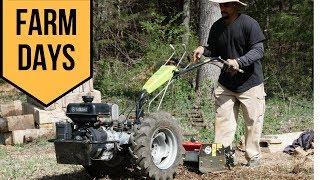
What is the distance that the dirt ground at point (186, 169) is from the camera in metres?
6.02

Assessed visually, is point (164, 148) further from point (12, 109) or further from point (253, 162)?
point (12, 109)

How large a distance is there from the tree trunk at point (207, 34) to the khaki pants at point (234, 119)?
18.0ft

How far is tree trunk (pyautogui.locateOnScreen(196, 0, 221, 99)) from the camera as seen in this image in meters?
12.1

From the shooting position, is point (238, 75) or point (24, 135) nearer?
point (238, 75)

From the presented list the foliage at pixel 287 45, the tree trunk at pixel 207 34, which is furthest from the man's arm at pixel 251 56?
the foliage at pixel 287 45

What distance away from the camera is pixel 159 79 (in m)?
5.85

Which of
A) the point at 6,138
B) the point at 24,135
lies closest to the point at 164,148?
the point at 24,135

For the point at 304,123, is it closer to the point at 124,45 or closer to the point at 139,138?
the point at 139,138

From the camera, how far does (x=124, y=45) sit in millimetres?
18781

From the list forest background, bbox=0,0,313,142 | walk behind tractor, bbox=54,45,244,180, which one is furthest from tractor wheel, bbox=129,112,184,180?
forest background, bbox=0,0,313,142

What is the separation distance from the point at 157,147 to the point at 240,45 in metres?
1.34

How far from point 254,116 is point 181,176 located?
3.38ft

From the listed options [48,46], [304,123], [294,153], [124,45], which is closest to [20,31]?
[48,46]

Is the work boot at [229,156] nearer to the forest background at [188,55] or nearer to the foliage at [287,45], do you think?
the forest background at [188,55]
